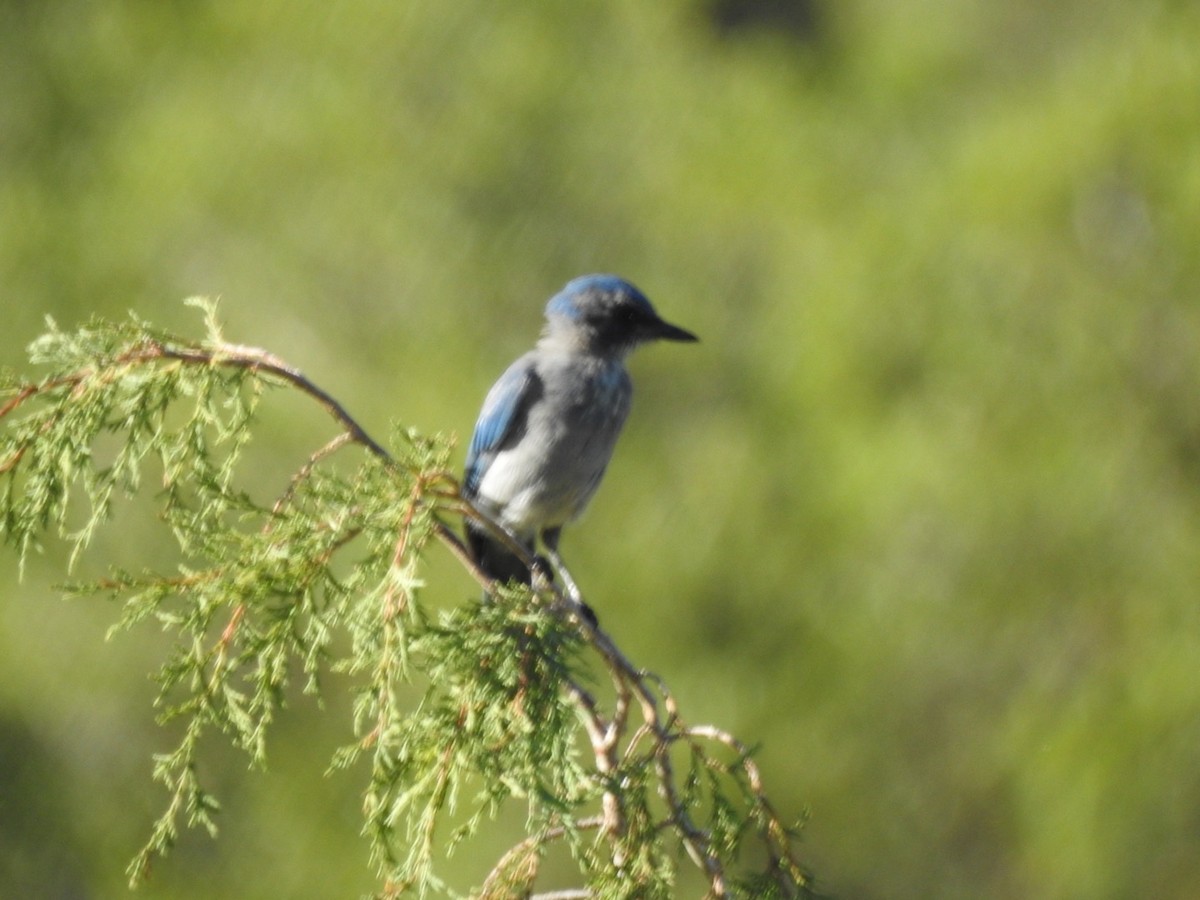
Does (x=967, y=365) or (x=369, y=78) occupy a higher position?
(x=369, y=78)

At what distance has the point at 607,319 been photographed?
3934mm

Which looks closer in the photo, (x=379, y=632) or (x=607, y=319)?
(x=379, y=632)

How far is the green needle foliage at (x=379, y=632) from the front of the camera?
72.7 inches

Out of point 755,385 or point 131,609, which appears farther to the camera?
point 755,385

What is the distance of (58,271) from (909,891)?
4441 millimetres

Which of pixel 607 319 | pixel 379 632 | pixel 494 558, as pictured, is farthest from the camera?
pixel 607 319

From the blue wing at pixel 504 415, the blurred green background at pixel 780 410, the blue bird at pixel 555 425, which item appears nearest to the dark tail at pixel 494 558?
the blue bird at pixel 555 425

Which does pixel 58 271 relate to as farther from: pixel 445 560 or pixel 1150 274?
pixel 1150 274

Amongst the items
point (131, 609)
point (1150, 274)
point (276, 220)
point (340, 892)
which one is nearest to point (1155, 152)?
point (1150, 274)

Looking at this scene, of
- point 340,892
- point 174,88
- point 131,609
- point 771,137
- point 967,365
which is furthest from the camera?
point 174,88

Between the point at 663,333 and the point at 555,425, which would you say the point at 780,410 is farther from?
the point at 555,425

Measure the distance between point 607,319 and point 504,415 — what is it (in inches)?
17.8

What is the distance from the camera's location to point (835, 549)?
5969 mm

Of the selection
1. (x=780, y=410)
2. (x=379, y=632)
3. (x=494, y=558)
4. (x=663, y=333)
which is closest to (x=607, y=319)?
(x=663, y=333)
